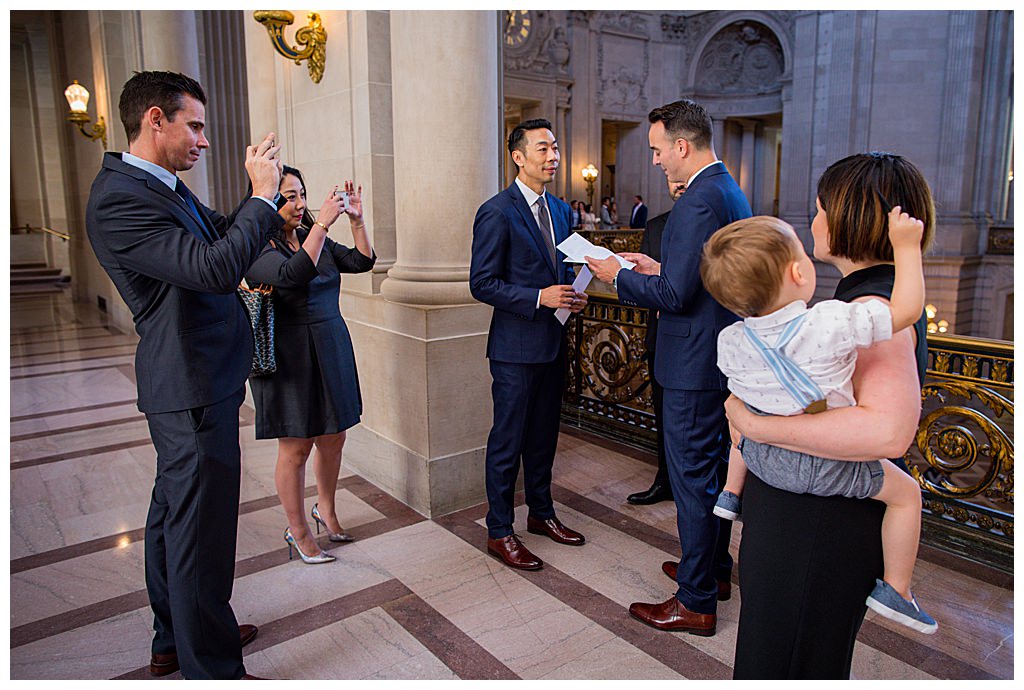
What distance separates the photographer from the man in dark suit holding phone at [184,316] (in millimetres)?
2133

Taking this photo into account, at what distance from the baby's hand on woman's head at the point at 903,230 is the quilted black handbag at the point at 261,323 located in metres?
2.45

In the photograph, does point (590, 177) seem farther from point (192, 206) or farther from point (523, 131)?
point (192, 206)

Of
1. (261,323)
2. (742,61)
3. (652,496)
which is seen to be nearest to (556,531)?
(652,496)

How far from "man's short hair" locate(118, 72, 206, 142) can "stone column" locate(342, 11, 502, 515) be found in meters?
1.61

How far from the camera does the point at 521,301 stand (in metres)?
3.14

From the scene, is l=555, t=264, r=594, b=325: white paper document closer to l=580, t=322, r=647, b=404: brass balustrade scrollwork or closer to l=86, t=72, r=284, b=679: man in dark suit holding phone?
l=86, t=72, r=284, b=679: man in dark suit holding phone

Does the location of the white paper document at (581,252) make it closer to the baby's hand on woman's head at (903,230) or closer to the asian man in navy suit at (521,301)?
the asian man in navy suit at (521,301)

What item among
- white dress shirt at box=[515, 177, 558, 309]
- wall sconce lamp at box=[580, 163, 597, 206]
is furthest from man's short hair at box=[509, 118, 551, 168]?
wall sconce lamp at box=[580, 163, 597, 206]

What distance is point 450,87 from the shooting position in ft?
12.2

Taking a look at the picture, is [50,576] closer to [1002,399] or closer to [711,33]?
[1002,399]

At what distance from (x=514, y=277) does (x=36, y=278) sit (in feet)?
61.3

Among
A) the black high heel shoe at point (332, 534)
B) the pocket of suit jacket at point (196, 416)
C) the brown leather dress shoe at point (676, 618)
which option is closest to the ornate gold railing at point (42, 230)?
the black high heel shoe at point (332, 534)

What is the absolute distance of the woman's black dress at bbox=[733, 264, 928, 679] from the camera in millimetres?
1541

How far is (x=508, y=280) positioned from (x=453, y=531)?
4.45ft
